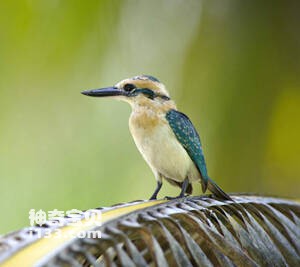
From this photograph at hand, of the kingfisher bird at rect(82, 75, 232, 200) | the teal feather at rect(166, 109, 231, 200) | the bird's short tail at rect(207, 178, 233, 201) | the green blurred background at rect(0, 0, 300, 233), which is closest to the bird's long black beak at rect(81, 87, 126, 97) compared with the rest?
the kingfisher bird at rect(82, 75, 232, 200)

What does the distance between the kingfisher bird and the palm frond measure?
0.60 feet

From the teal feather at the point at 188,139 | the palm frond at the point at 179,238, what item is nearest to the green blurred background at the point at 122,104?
the teal feather at the point at 188,139

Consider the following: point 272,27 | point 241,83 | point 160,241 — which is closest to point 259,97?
point 241,83

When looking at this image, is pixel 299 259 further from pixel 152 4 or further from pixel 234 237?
pixel 152 4

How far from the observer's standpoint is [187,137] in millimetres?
1529

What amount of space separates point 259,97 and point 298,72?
179mm

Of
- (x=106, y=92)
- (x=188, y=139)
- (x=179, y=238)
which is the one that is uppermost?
(x=106, y=92)

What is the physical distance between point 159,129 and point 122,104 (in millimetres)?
1260

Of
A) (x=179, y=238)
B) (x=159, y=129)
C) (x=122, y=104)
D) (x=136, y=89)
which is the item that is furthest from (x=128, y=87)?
(x=122, y=104)

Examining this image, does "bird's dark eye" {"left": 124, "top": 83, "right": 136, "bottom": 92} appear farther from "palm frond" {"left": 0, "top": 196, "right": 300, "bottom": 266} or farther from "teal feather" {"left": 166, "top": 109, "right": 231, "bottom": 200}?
"palm frond" {"left": 0, "top": 196, "right": 300, "bottom": 266}

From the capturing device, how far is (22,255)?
87cm

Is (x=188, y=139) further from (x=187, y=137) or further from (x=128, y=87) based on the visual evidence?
(x=128, y=87)

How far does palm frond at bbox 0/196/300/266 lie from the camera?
0.86 metres

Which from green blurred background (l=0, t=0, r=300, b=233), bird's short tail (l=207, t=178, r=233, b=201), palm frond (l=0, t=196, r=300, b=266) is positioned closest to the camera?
palm frond (l=0, t=196, r=300, b=266)
